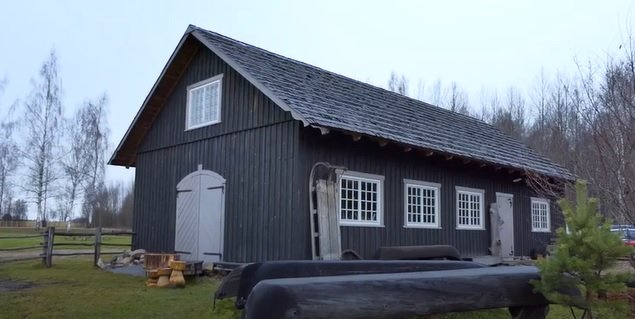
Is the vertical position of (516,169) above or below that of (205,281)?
above

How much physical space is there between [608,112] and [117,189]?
59.0 m

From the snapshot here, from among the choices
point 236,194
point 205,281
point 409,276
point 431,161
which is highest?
point 431,161

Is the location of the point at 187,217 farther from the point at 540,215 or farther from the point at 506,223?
the point at 540,215

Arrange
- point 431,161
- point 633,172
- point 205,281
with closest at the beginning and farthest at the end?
point 633,172 → point 205,281 → point 431,161

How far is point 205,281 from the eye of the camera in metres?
11.3

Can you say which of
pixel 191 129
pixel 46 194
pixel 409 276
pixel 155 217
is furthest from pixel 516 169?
pixel 46 194

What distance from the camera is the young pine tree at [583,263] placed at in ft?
17.9

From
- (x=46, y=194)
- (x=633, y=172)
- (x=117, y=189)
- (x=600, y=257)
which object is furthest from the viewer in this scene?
(x=117, y=189)

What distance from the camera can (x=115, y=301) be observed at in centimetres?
870

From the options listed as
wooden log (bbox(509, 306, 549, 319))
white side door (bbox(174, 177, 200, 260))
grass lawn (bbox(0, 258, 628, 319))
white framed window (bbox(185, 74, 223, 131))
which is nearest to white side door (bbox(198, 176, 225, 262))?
white side door (bbox(174, 177, 200, 260))

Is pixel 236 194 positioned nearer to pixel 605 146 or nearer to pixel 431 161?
pixel 431 161

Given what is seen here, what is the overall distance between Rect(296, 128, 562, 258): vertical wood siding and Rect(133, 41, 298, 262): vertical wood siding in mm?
544

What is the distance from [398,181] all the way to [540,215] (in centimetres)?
781

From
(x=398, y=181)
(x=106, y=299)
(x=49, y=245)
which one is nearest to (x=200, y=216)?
(x=106, y=299)
